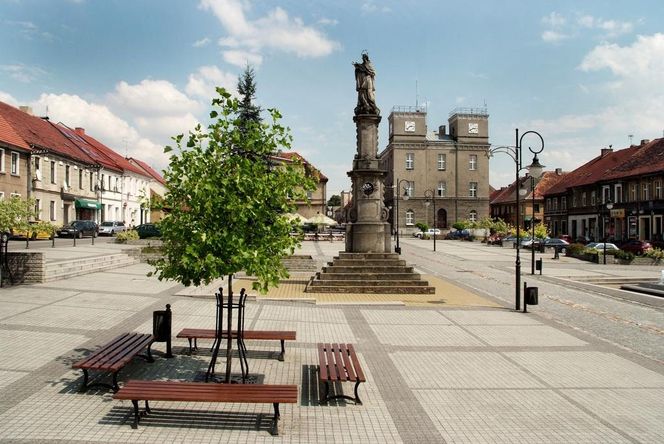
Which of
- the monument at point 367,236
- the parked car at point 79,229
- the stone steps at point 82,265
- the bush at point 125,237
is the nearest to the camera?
the stone steps at point 82,265

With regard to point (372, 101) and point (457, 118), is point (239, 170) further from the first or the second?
point (457, 118)

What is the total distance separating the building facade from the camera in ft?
226

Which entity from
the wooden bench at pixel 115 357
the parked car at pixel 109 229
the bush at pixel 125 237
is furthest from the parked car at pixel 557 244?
the wooden bench at pixel 115 357

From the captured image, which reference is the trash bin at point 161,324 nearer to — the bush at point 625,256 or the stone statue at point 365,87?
the stone statue at point 365,87

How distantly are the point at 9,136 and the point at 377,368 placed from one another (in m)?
35.3

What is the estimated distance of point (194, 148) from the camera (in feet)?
23.2

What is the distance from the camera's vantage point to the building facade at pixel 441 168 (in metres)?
68.9

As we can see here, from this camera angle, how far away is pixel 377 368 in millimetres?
8711

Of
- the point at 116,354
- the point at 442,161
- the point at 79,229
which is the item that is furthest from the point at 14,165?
the point at 442,161

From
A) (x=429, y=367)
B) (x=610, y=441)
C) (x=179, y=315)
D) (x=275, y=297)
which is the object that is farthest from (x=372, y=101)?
(x=610, y=441)

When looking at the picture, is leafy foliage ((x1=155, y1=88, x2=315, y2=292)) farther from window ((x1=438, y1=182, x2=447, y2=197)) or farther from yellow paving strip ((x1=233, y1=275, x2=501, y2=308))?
window ((x1=438, y1=182, x2=447, y2=197))

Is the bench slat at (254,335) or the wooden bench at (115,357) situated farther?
the bench slat at (254,335)

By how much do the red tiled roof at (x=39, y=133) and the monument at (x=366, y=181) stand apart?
1116 inches

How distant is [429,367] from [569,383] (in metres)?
2.27
